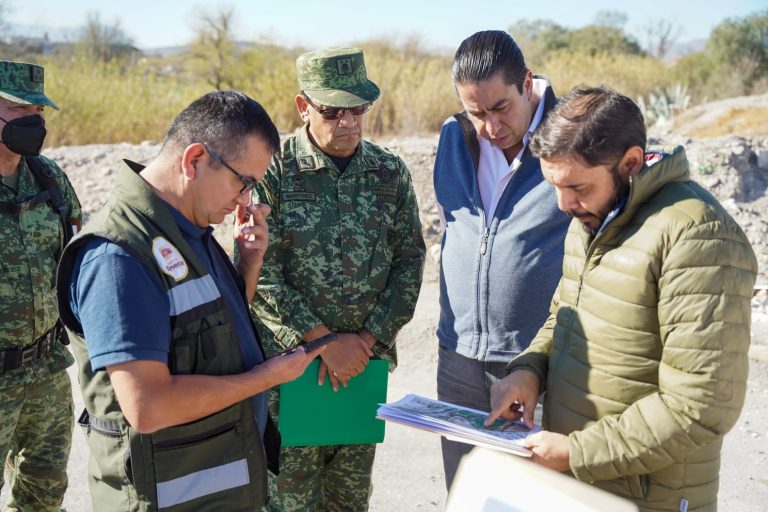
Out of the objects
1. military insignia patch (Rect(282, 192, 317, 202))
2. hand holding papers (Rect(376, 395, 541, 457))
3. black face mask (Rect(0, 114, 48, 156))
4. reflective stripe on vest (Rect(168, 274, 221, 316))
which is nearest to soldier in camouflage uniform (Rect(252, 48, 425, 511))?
military insignia patch (Rect(282, 192, 317, 202))

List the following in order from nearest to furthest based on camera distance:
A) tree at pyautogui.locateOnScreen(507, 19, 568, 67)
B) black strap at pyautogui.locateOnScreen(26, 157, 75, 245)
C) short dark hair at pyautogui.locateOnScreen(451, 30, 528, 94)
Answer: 1. short dark hair at pyautogui.locateOnScreen(451, 30, 528, 94)
2. black strap at pyautogui.locateOnScreen(26, 157, 75, 245)
3. tree at pyautogui.locateOnScreen(507, 19, 568, 67)

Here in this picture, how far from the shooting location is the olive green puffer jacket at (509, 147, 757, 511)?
1801 mm

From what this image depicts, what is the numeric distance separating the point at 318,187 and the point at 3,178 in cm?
149

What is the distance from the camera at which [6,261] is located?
10.8ft

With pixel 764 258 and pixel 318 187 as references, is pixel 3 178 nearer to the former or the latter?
pixel 318 187

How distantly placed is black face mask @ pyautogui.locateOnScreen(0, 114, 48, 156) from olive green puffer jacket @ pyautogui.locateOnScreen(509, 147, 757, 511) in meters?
2.58

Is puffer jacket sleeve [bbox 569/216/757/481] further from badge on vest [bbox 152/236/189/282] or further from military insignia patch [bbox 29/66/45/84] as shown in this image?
military insignia patch [bbox 29/66/45/84]

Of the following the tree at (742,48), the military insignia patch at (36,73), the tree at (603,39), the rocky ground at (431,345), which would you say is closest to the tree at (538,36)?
the tree at (603,39)

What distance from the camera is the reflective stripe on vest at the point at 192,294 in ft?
6.44

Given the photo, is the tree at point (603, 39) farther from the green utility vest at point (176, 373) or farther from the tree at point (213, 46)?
the green utility vest at point (176, 373)

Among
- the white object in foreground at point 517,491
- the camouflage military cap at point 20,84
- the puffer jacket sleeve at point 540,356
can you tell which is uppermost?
the camouflage military cap at point 20,84

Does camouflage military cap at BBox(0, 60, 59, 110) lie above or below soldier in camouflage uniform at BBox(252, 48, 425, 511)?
above

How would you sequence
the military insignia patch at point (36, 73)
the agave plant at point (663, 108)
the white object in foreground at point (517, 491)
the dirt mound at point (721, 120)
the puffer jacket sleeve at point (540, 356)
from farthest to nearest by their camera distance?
the agave plant at point (663, 108) < the dirt mound at point (721, 120) < the military insignia patch at point (36, 73) < the puffer jacket sleeve at point (540, 356) < the white object in foreground at point (517, 491)

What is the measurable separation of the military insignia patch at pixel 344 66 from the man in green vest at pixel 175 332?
3.45ft
